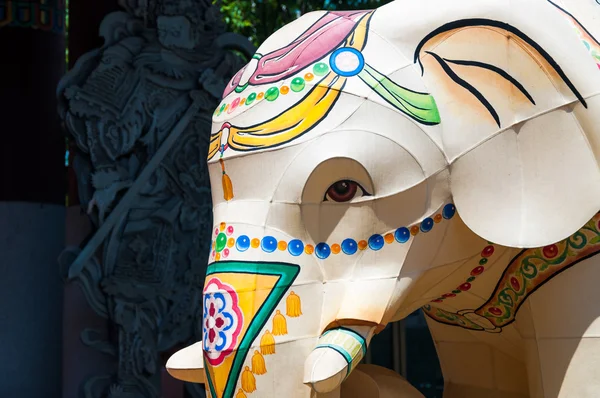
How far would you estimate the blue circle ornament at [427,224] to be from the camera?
273 cm

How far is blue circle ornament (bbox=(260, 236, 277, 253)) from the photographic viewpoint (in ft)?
8.64

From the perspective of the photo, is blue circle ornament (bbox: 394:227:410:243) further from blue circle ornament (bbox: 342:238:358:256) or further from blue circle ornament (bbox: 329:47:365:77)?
blue circle ornament (bbox: 329:47:365:77)

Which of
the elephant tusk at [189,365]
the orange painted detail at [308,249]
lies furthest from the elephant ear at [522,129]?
the elephant tusk at [189,365]

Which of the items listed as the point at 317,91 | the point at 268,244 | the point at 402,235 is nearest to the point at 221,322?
the point at 268,244

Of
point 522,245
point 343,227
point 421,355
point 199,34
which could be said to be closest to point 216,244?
point 343,227

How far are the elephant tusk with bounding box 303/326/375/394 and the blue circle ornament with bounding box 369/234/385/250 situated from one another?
0.68ft

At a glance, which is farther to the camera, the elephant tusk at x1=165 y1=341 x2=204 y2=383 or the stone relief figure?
the stone relief figure

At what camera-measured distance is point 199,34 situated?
6781mm

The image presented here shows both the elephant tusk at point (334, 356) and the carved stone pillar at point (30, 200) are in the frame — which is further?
the carved stone pillar at point (30, 200)

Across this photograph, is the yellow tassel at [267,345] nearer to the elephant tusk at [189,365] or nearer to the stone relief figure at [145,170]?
the elephant tusk at [189,365]

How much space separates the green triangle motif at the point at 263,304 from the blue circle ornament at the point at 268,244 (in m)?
0.04

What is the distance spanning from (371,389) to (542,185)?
2.41 feet

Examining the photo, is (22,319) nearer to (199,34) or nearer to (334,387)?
(199,34)

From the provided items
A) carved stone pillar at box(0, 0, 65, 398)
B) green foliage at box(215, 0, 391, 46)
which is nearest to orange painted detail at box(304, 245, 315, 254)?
carved stone pillar at box(0, 0, 65, 398)
